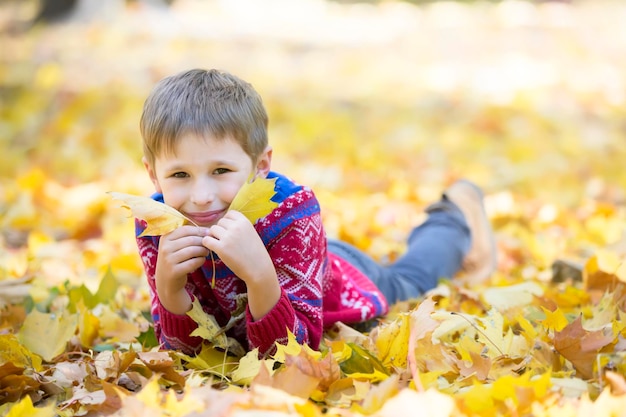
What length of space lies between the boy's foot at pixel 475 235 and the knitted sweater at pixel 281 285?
1203 mm

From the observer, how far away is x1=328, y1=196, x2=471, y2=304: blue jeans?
271cm

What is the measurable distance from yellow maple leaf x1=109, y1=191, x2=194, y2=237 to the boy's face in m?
0.08

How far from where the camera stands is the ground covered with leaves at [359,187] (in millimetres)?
1525

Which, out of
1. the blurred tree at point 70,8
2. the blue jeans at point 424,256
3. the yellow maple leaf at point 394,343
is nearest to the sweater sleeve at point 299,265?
the yellow maple leaf at point 394,343

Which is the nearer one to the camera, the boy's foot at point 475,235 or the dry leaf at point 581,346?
the dry leaf at point 581,346

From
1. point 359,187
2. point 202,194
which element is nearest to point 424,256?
point 202,194

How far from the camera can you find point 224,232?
5.49 ft

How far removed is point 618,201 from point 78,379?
3266 mm

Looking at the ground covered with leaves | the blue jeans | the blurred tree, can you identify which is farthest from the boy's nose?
the blurred tree

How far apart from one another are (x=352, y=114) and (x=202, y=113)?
14.9 feet

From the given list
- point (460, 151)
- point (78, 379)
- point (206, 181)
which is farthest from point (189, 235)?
point (460, 151)

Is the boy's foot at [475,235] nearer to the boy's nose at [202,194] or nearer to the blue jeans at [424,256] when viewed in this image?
the blue jeans at [424,256]

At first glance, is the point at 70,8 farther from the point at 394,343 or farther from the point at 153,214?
the point at 394,343

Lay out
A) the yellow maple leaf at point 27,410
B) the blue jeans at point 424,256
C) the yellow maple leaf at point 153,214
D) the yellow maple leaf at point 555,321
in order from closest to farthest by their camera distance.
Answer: the yellow maple leaf at point 27,410 → the yellow maple leaf at point 153,214 → the yellow maple leaf at point 555,321 → the blue jeans at point 424,256
